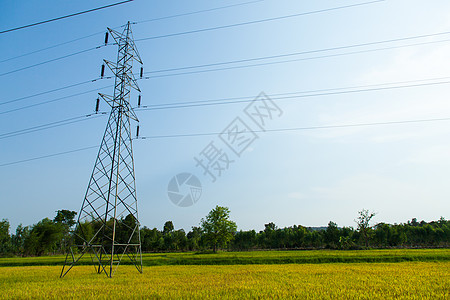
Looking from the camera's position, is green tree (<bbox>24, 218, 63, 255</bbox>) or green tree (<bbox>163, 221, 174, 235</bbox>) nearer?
green tree (<bbox>24, 218, 63, 255</bbox>)

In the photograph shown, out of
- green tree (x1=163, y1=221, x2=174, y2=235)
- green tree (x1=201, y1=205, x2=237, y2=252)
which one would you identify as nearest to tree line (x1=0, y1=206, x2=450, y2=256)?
green tree (x1=201, y1=205, x2=237, y2=252)

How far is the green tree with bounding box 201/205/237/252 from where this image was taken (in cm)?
6950

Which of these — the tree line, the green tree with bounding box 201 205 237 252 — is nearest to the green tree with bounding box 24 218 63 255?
the tree line

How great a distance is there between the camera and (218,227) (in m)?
70.8

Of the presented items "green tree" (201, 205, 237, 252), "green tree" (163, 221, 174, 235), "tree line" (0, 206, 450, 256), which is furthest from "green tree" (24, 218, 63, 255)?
"green tree" (163, 221, 174, 235)

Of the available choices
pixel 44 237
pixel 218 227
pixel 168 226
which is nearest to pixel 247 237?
pixel 218 227

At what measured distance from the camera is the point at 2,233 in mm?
78188

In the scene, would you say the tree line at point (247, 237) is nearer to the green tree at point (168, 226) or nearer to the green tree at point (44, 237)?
the green tree at point (44, 237)

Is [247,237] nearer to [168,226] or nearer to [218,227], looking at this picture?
[218,227]

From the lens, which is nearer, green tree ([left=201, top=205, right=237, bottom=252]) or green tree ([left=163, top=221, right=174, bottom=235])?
green tree ([left=201, top=205, right=237, bottom=252])

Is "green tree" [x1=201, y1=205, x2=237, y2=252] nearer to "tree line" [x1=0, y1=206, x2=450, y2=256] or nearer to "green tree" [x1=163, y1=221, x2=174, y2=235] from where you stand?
"tree line" [x1=0, y1=206, x2=450, y2=256]

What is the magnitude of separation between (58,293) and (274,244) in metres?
85.2

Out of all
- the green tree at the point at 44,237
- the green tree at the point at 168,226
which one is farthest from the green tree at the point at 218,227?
the green tree at the point at 168,226

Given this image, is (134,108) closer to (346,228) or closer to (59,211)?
(346,228)
